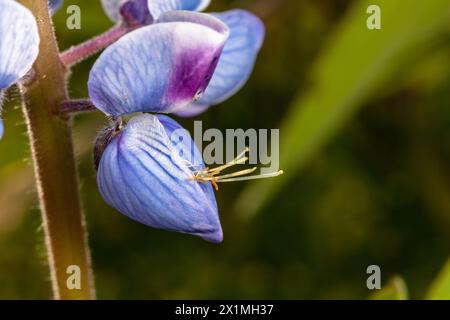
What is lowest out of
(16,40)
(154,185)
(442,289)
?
(442,289)

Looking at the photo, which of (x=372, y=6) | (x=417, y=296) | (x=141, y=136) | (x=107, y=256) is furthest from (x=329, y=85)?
(x=141, y=136)

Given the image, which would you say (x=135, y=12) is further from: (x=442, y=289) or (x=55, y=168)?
(x=442, y=289)

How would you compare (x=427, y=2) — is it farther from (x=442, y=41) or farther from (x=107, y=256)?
(x=107, y=256)

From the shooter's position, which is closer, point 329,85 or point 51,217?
point 51,217

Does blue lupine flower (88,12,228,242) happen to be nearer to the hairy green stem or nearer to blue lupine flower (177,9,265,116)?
the hairy green stem

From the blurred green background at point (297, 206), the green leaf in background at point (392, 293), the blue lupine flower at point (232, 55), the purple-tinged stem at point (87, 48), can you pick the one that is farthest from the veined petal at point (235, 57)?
the blurred green background at point (297, 206)

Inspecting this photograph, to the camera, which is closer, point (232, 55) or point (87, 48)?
point (87, 48)

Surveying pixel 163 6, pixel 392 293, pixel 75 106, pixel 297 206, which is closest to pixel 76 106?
pixel 75 106
